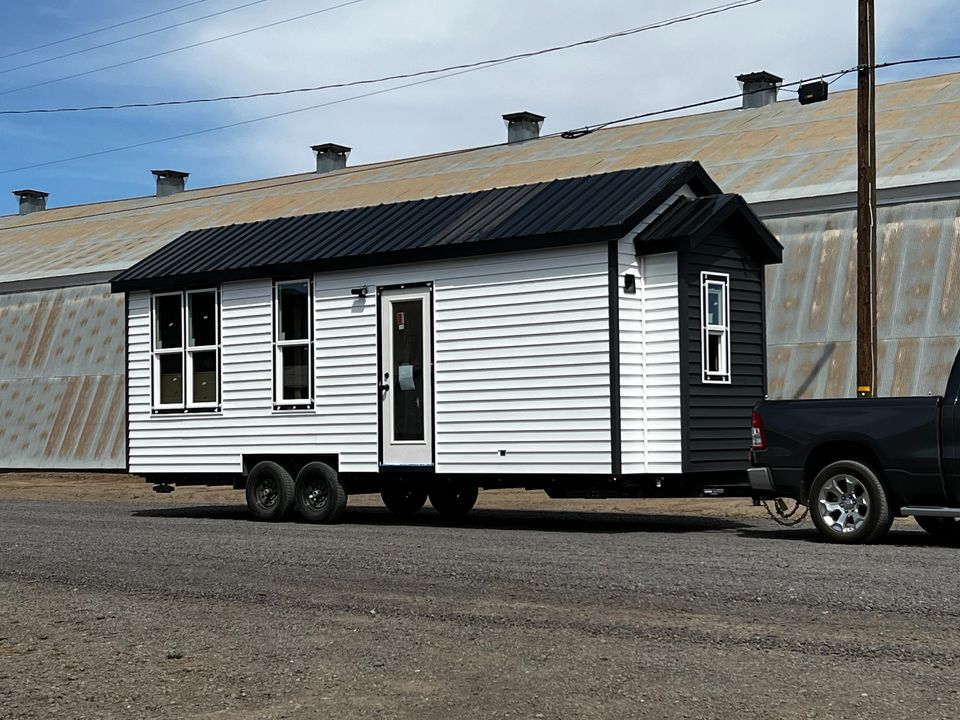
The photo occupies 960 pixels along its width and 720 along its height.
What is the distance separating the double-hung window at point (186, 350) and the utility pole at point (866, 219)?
8968 mm

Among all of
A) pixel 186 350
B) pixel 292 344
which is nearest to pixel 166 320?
pixel 186 350

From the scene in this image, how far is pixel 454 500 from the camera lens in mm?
19438

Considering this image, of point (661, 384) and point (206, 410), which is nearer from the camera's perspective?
point (661, 384)

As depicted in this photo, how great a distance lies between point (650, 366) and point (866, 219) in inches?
197

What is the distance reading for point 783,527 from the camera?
16.8 meters

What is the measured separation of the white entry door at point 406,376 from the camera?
17.8 m

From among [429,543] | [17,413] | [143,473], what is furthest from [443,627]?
[17,413]

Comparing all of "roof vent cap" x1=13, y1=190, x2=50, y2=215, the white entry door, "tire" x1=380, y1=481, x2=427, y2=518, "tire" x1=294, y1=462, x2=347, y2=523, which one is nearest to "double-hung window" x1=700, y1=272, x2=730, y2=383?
the white entry door

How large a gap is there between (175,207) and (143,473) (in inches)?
1083

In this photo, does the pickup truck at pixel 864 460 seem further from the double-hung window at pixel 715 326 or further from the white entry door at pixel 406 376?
the white entry door at pixel 406 376

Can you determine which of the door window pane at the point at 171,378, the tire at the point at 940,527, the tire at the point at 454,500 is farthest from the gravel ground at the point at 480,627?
the door window pane at the point at 171,378

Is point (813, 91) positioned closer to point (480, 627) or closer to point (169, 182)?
point (480, 627)

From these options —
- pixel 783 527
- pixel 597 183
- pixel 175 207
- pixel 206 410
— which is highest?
pixel 175 207

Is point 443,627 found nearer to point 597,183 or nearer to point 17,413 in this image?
point 597,183
